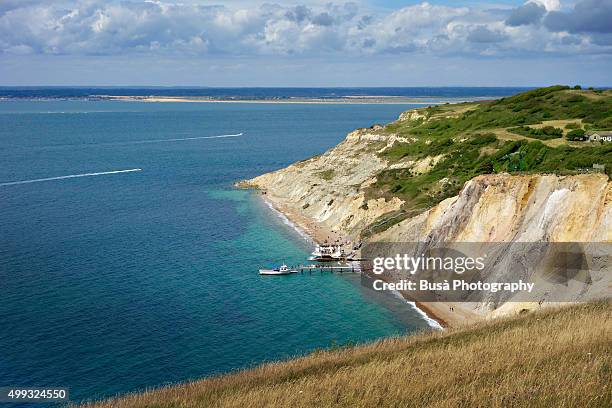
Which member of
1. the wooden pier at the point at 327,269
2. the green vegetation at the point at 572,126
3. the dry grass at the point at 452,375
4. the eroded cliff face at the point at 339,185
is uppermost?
the green vegetation at the point at 572,126

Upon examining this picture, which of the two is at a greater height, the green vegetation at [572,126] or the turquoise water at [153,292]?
the green vegetation at [572,126]

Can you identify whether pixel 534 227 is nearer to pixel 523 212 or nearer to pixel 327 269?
pixel 523 212

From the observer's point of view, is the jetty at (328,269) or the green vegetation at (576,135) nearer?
the jetty at (328,269)

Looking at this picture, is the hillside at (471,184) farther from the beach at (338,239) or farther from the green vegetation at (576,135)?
the green vegetation at (576,135)

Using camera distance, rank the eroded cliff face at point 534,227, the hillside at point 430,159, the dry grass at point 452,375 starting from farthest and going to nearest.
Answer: the hillside at point 430,159 < the eroded cliff face at point 534,227 < the dry grass at point 452,375

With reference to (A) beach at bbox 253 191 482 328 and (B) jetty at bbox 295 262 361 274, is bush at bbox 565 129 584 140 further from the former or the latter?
(B) jetty at bbox 295 262 361 274

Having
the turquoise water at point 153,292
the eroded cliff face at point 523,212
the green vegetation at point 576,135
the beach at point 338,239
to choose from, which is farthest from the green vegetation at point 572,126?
the turquoise water at point 153,292

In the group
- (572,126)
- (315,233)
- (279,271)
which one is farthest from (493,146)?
(279,271)

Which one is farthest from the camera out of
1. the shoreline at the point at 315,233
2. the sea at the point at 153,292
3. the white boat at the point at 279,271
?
the white boat at the point at 279,271

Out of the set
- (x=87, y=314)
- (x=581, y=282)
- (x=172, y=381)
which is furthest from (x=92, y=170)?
(x=581, y=282)
